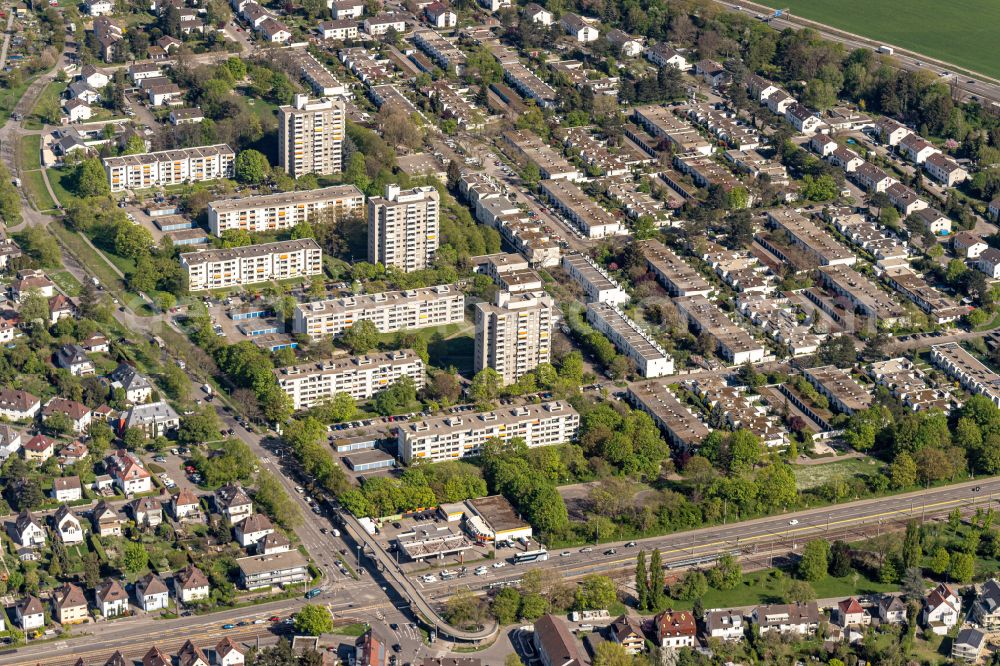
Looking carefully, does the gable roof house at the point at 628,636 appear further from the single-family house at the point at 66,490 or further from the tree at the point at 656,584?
the single-family house at the point at 66,490

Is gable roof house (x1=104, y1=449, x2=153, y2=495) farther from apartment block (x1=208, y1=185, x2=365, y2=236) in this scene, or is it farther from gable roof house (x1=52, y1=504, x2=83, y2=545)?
apartment block (x1=208, y1=185, x2=365, y2=236)

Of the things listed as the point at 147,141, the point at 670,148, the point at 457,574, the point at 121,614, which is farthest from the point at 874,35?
the point at 121,614

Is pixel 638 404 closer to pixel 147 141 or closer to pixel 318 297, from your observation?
pixel 318 297

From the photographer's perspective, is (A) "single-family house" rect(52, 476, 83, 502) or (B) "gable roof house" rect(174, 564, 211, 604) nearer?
(B) "gable roof house" rect(174, 564, 211, 604)

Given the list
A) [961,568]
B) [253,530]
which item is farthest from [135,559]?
[961,568]

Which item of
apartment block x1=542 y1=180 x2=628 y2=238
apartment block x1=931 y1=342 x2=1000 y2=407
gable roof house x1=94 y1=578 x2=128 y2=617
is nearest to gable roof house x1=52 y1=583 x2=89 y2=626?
gable roof house x1=94 y1=578 x2=128 y2=617

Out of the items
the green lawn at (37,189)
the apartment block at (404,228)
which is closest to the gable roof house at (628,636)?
the apartment block at (404,228)
